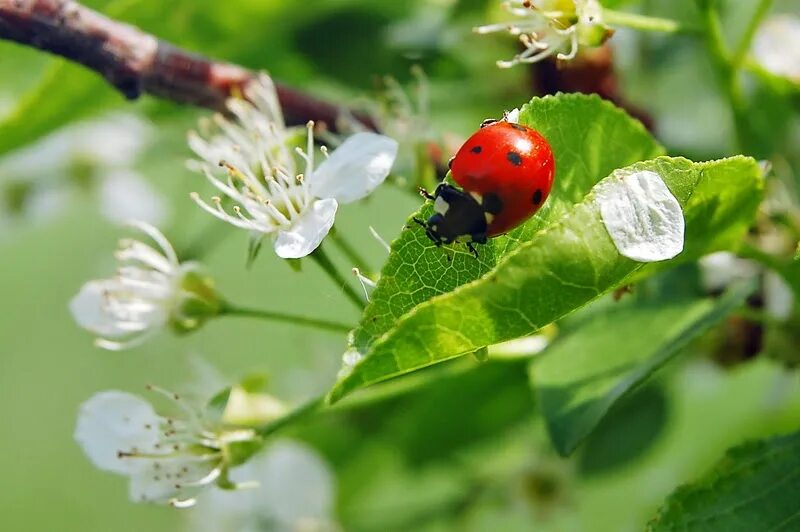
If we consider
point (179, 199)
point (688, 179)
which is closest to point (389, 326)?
point (688, 179)

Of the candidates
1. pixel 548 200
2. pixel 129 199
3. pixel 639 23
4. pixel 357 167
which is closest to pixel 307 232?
pixel 357 167

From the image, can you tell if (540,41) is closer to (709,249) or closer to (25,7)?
(709,249)

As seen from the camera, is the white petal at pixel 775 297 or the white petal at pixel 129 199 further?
the white petal at pixel 129 199

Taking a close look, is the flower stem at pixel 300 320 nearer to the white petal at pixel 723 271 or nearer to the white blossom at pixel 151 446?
the white blossom at pixel 151 446

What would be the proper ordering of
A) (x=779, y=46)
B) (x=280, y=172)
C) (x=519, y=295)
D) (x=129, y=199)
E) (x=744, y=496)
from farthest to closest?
1. (x=129, y=199)
2. (x=779, y=46)
3. (x=280, y=172)
4. (x=744, y=496)
5. (x=519, y=295)

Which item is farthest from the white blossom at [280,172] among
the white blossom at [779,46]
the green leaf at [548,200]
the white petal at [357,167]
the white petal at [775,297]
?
the white blossom at [779,46]

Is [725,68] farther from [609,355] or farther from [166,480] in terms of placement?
[166,480]

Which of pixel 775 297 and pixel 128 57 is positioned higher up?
pixel 128 57

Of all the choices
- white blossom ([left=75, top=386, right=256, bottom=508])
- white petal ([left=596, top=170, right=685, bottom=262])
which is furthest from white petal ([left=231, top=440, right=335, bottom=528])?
white petal ([left=596, top=170, right=685, bottom=262])

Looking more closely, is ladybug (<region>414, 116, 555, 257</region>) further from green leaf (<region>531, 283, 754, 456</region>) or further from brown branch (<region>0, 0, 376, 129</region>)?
brown branch (<region>0, 0, 376, 129</region>)
